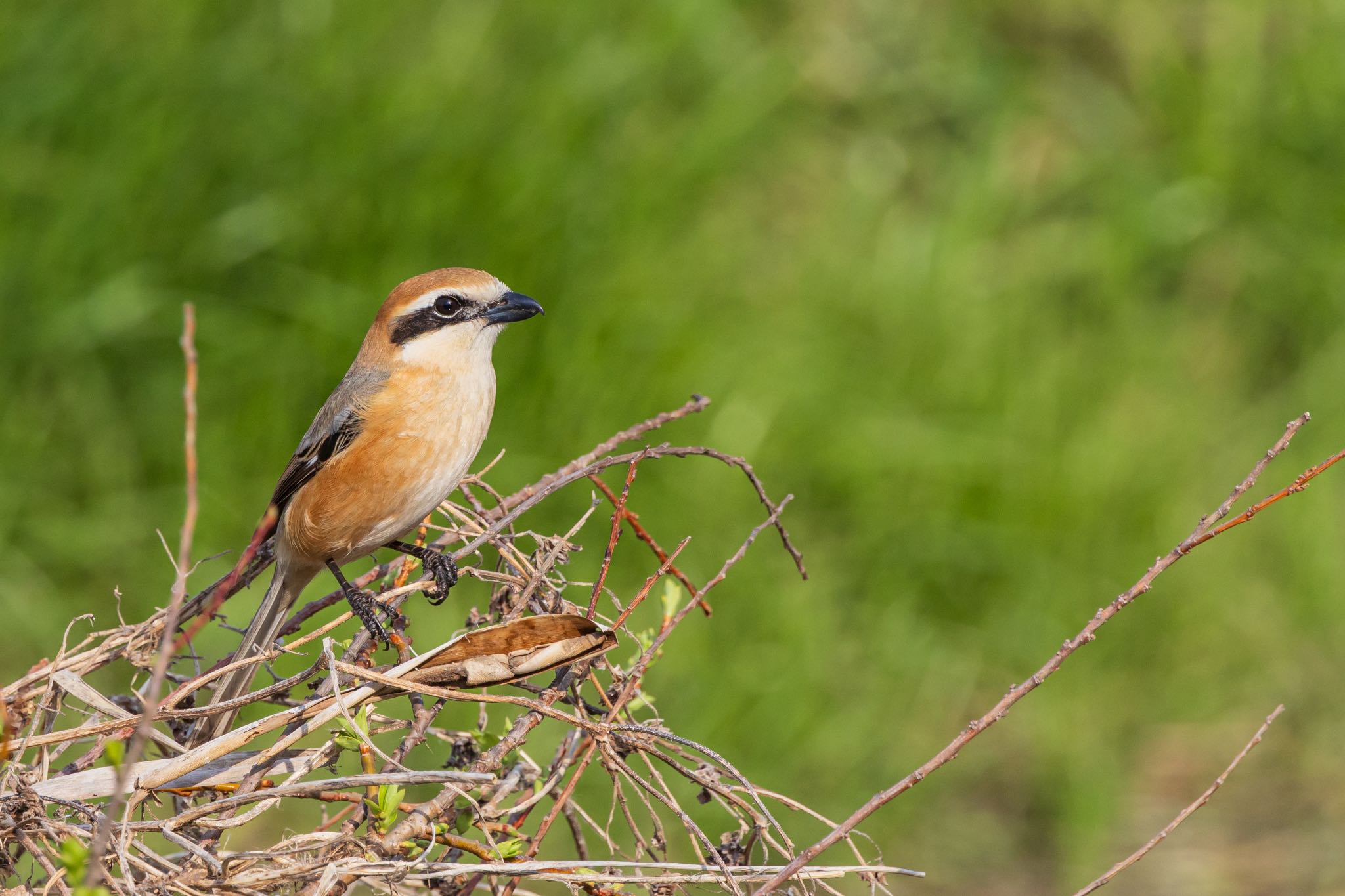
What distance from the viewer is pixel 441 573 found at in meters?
3.29

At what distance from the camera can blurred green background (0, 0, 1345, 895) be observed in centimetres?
545

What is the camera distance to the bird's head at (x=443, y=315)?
12.1ft

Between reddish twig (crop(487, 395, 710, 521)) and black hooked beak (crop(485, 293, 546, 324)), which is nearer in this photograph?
reddish twig (crop(487, 395, 710, 521))

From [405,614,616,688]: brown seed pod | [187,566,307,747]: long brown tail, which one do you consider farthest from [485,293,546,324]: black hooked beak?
[405,614,616,688]: brown seed pod

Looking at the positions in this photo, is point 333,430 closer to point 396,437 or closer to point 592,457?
point 396,437

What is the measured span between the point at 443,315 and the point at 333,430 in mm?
419

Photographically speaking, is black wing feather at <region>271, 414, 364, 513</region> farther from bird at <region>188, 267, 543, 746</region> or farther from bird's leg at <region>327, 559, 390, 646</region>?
bird's leg at <region>327, 559, 390, 646</region>

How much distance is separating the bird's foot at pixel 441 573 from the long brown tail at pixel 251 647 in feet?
1.11

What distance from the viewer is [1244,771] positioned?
19.0ft

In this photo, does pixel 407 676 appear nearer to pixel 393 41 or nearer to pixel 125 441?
pixel 125 441

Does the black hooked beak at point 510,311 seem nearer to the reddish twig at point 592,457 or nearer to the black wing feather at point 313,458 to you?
the black wing feather at point 313,458

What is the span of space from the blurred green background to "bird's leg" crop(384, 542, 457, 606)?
75.1 inches

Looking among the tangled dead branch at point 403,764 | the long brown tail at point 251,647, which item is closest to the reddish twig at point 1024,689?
the tangled dead branch at point 403,764

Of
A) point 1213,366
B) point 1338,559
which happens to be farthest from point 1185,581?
point 1213,366
